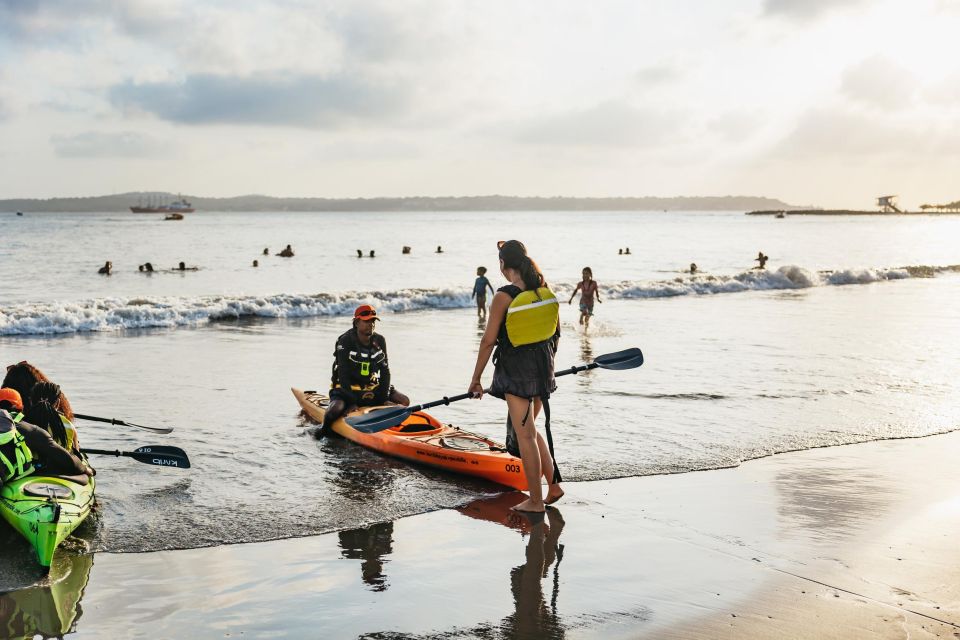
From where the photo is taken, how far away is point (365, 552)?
657 centimetres

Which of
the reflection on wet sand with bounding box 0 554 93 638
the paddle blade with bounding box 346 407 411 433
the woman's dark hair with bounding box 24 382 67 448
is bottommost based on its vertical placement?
the reflection on wet sand with bounding box 0 554 93 638

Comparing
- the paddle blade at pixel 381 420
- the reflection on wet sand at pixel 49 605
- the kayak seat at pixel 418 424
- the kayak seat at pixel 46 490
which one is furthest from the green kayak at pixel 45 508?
the kayak seat at pixel 418 424

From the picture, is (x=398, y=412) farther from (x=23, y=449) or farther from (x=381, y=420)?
(x=23, y=449)

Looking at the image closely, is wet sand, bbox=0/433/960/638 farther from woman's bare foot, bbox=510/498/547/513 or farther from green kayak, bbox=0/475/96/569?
green kayak, bbox=0/475/96/569

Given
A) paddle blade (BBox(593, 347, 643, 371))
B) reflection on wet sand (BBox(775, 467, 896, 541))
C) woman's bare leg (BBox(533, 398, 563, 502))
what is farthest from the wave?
reflection on wet sand (BBox(775, 467, 896, 541))

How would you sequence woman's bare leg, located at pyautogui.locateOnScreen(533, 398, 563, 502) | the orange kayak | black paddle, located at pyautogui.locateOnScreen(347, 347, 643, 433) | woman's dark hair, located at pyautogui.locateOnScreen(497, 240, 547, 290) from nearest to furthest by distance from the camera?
woman's dark hair, located at pyautogui.locateOnScreen(497, 240, 547, 290) → woman's bare leg, located at pyautogui.locateOnScreen(533, 398, 563, 502) → the orange kayak → black paddle, located at pyautogui.locateOnScreen(347, 347, 643, 433)

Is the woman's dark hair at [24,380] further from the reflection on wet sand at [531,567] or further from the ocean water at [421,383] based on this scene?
the reflection on wet sand at [531,567]

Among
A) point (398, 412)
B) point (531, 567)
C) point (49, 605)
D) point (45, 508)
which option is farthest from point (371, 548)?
point (45, 508)

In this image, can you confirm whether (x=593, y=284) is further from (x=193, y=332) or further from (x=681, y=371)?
(x=193, y=332)

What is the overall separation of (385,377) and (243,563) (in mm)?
4442

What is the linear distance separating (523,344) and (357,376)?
392 centimetres

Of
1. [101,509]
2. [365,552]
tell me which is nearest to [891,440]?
[365,552]

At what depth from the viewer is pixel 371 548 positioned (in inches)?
262

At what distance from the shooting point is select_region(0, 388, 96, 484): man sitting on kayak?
6695 millimetres
